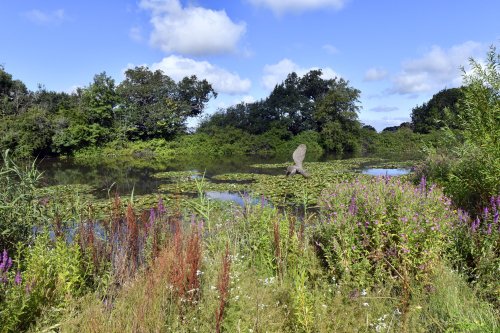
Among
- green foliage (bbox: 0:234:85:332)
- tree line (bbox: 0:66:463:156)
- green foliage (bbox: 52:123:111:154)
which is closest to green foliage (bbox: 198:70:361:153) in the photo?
tree line (bbox: 0:66:463:156)

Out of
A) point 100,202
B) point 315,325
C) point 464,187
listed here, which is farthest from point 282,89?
point 315,325

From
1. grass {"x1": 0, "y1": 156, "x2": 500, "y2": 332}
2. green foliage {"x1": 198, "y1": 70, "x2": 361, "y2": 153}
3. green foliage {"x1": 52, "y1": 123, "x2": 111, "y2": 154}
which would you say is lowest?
grass {"x1": 0, "y1": 156, "x2": 500, "y2": 332}

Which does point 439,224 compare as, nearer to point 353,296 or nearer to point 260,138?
point 353,296

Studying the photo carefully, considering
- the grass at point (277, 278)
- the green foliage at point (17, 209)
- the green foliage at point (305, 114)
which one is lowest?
the grass at point (277, 278)

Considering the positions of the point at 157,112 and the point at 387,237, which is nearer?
the point at 387,237

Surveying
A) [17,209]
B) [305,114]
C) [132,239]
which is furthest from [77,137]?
[132,239]

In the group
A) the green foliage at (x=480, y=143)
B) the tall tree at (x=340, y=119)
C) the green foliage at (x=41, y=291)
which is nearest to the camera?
the green foliage at (x=41, y=291)

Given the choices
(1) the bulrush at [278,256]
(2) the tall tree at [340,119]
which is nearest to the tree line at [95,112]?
(2) the tall tree at [340,119]

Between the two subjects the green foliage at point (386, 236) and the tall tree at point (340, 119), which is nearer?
the green foliage at point (386, 236)

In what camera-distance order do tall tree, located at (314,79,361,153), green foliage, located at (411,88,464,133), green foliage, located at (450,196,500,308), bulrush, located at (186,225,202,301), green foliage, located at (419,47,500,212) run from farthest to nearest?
green foliage, located at (411,88,464,133) → tall tree, located at (314,79,361,153) → green foliage, located at (419,47,500,212) → green foliage, located at (450,196,500,308) → bulrush, located at (186,225,202,301)

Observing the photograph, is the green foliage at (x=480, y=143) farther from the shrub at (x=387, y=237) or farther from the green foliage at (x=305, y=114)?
the green foliage at (x=305, y=114)

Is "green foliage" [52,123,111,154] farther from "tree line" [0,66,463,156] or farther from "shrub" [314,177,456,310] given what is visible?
"shrub" [314,177,456,310]

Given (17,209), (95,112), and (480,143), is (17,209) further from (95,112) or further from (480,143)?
(95,112)

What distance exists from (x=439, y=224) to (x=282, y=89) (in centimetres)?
3837
